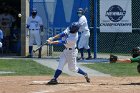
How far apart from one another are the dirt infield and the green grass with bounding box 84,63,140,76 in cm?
154

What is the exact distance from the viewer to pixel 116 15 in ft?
73.6

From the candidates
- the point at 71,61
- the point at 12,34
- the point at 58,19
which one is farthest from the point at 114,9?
the point at 71,61

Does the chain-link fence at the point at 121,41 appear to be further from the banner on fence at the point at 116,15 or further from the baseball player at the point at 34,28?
the baseball player at the point at 34,28

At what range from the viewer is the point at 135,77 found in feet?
52.3

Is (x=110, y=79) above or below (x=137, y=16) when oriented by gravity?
below

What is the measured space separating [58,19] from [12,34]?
9.42 feet

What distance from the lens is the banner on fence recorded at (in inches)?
881

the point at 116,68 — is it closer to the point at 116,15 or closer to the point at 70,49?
the point at 116,15

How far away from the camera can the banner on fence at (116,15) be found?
22375 millimetres

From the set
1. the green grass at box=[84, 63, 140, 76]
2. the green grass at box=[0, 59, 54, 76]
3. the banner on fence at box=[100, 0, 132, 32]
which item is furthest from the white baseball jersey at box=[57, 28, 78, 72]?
the banner on fence at box=[100, 0, 132, 32]

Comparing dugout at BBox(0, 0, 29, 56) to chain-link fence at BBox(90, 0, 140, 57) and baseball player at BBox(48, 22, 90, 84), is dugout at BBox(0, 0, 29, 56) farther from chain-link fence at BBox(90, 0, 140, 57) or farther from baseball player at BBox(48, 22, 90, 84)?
baseball player at BBox(48, 22, 90, 84)

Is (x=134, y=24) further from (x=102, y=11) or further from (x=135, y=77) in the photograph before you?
(x=135, y=77)

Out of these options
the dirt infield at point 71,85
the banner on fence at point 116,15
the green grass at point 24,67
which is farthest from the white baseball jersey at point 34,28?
the dirt infield at point 71,85

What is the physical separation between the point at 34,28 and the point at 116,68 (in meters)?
5.20
